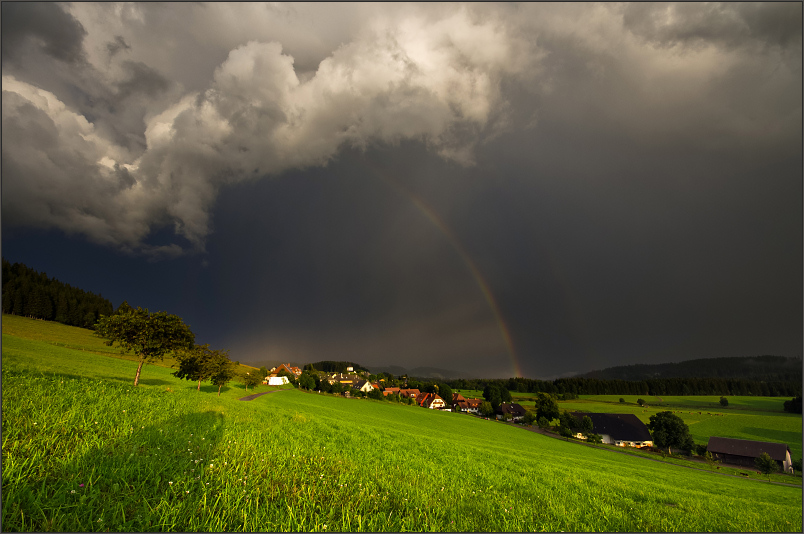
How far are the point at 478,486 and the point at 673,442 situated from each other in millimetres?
99833

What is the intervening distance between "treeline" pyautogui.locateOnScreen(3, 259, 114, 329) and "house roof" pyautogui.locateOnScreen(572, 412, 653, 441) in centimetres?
15268

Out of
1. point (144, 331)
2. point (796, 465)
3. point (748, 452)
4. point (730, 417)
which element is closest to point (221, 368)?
point (144, 331)

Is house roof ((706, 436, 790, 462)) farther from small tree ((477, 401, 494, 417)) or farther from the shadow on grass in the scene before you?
small tree ((477, 401, 494, 417))

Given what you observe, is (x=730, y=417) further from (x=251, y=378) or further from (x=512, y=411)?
(x=251, y=378)

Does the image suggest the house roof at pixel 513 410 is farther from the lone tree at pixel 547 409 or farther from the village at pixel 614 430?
the lone tree at pixel 547 409

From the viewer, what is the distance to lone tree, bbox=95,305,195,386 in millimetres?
29375

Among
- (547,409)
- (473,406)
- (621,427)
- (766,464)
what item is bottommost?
(473,406)

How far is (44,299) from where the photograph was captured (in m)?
102

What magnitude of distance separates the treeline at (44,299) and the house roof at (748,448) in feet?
534

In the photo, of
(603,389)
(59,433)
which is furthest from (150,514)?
(603,389)

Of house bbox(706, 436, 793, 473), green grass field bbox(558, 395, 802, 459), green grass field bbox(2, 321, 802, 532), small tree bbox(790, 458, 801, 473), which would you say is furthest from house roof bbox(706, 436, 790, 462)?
green grass field bbox(2, 321, 802, 532)

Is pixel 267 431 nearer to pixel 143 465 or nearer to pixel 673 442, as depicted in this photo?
pixel 143 465

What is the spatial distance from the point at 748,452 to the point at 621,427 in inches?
1192

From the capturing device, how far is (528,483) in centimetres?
925
